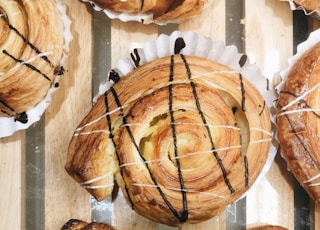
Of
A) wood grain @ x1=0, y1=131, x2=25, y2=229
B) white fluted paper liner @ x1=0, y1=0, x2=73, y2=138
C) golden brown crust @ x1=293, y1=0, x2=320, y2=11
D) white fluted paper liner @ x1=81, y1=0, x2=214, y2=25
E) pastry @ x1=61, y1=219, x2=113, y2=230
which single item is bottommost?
pastry @ x1=61, y1=219, x2=113, y2=230

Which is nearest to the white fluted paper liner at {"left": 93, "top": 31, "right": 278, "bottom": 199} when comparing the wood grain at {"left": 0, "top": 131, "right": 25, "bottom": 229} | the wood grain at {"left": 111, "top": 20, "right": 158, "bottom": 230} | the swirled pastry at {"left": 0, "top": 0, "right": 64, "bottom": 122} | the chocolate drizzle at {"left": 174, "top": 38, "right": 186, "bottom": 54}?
the chocolate drizzle at {"left": 174, "top": 38, "right": 186, "bottom": 54}

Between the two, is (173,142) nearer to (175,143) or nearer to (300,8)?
(175,143)

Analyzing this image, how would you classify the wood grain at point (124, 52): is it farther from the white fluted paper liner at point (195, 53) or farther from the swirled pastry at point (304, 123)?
the swirled pastry at point (304, 123)

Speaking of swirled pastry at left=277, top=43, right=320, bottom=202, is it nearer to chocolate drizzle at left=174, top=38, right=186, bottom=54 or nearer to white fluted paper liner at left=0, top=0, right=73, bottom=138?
chocolate drizzle at left=174, top=38, right=186, bottom=54

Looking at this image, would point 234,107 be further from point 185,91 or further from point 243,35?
point 243,35

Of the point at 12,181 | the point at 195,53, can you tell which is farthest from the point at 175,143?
the point at 12,181
